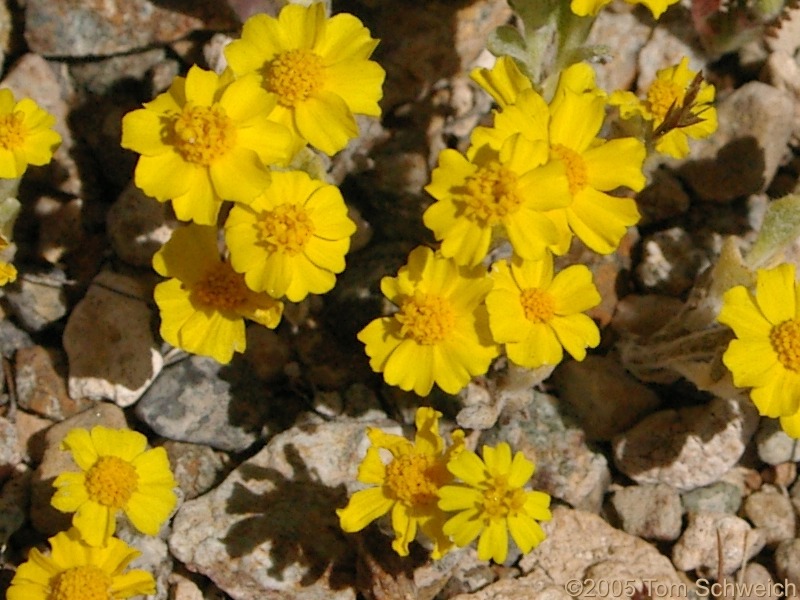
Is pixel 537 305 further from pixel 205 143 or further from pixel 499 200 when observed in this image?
pixel 205 143

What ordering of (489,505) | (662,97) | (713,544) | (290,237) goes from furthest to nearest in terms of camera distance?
(713,544), (662,97), (290,237), (489,505)

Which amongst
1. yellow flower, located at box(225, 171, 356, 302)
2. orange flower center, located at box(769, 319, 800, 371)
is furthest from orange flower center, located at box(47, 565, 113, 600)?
orange flower center, located at box(769, 319, 800, 371)

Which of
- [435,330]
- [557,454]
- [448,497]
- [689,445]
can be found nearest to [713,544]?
[689,445]

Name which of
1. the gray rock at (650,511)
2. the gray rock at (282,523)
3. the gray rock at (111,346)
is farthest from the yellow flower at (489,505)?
the gray rock at (111,346)

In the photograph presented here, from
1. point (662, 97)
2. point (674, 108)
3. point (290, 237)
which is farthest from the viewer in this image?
point (662, 97)

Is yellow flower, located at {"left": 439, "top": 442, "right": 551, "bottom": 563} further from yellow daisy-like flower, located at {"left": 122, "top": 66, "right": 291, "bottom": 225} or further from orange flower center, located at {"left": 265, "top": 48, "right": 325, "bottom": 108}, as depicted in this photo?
orange flower center, located at {"left": 265, "top": 48, "right": 325, "bottom": 108}

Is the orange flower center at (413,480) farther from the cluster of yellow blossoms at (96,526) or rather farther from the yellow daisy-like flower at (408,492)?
the cluster of yellow blossoms at (96,526)

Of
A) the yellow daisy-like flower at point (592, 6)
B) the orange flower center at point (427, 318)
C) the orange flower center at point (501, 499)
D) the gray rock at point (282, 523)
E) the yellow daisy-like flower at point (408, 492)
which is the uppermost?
the yellow daisy-like flower at point (592, 6)
